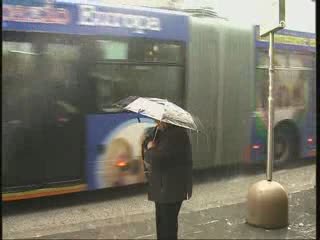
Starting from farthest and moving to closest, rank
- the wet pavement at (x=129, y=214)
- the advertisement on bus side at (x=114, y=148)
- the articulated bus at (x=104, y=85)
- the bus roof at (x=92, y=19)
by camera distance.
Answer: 1. the advertisement on bus side at (x=114, y=148)
2. the articulated bus at (x=104, y=85)
3. the bus roof at (x=92, y=19)
4. the wet pavement at (x=129, y=214)

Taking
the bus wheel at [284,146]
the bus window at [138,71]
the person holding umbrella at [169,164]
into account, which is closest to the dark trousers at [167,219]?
the person holding umbrella at [169,164]

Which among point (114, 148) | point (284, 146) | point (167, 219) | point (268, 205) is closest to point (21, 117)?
point (114, 148)

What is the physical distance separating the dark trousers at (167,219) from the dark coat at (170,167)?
9 centimetres

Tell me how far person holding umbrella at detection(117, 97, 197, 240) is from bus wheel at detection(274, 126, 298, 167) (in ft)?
17.2

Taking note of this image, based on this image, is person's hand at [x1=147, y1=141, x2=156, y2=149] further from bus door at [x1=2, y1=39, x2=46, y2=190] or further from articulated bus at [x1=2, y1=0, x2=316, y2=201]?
bus door at [x1=2, y1=39, x2=46, y2=190]

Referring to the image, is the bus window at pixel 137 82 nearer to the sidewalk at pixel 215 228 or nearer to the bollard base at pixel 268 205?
the sidewalk at pixel 215 228

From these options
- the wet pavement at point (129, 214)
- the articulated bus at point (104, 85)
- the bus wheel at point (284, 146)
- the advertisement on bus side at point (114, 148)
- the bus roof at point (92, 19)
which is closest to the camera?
the wet pavement at point (129, 214)

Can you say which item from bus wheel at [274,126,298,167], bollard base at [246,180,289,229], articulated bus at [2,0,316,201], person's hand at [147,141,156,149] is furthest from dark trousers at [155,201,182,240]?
bus wheel at [274,126,298,167]

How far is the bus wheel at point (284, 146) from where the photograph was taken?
9.53 meters

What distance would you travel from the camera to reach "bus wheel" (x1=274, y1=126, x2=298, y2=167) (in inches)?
375

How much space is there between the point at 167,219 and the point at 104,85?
262 centimetres

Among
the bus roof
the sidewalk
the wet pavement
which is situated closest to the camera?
the sidewalk

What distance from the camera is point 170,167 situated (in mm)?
4445

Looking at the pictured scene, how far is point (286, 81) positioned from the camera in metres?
9.06
